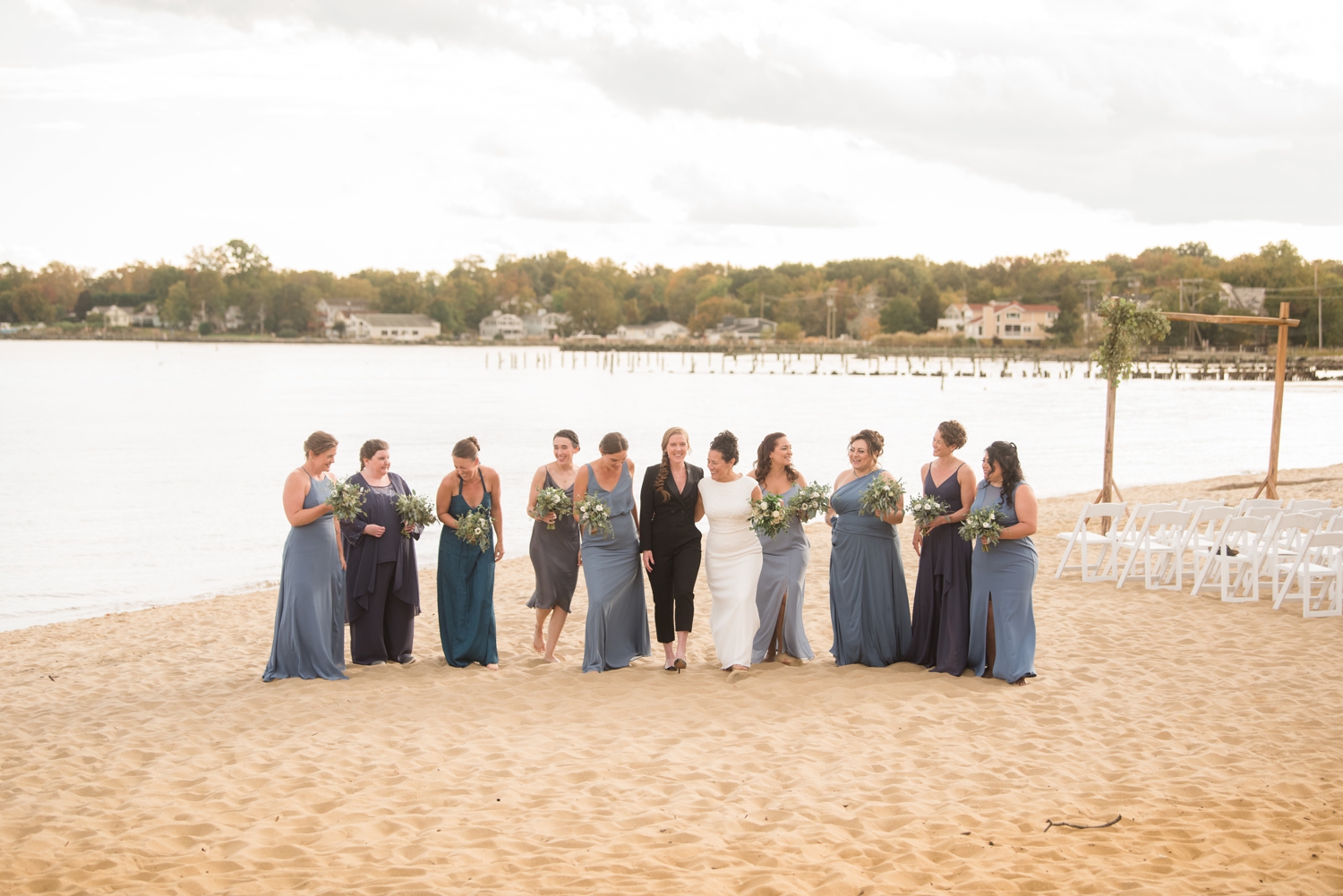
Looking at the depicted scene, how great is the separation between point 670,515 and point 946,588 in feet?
6.72

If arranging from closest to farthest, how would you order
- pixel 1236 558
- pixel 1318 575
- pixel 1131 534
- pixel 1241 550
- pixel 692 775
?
1. pixel 692 775
2. pixel 1318 575
3. pixel 1236 558
4. pixel 1241 550
5. pixel 1131 534

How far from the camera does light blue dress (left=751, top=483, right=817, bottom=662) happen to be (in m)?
7.89

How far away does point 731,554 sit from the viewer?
25.3 ft

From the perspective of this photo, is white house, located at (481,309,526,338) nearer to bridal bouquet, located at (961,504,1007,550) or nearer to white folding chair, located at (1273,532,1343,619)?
white folding chair, located at (1273,532,1343,619)

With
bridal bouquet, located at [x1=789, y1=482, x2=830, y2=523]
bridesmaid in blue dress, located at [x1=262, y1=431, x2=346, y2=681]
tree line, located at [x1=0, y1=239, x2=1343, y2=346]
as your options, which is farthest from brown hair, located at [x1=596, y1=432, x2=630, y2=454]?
tree line, located at [x1=0, y1=239, x2=1343, y2=346]

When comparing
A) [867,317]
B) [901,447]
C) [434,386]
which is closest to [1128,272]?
[867,317]

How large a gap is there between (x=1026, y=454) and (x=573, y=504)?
29.6 m

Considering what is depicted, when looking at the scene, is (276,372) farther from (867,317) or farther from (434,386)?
(867,317)

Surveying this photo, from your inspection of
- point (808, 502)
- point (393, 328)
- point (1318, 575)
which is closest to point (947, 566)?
point (808, 502)

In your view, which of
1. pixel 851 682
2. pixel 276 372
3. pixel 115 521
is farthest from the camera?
pixel 276 372

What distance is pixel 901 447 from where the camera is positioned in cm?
3859

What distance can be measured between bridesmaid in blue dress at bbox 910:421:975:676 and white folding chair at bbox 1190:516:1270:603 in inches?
152

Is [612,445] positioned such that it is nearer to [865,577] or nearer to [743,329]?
[865,577]

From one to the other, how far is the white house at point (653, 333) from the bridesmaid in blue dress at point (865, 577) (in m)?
166
